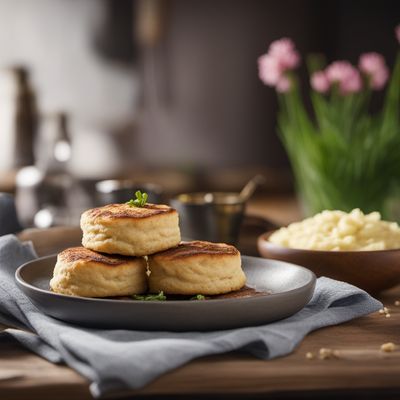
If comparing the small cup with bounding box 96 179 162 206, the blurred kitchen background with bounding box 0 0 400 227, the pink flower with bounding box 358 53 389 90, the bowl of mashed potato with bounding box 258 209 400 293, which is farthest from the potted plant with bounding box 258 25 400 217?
the blurred kitchen background with bounding box 0 0 400 227

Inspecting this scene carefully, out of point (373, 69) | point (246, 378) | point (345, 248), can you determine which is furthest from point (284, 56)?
point (246, 378)

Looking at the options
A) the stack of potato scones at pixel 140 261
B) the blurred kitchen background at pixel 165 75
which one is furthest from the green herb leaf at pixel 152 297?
the blurred kitchen background at pixel 165 75

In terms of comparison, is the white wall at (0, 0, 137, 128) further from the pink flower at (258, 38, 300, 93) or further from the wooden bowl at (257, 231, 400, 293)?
the wooden bowl at (257, 231, 400, 293)

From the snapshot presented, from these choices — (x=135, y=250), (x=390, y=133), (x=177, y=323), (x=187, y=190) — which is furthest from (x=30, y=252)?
(x=187, y=190)

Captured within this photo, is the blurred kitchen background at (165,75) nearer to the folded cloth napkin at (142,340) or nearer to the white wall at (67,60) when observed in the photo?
the white wall at (67,60)

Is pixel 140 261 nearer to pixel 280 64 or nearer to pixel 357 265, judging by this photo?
pixel 357 265
